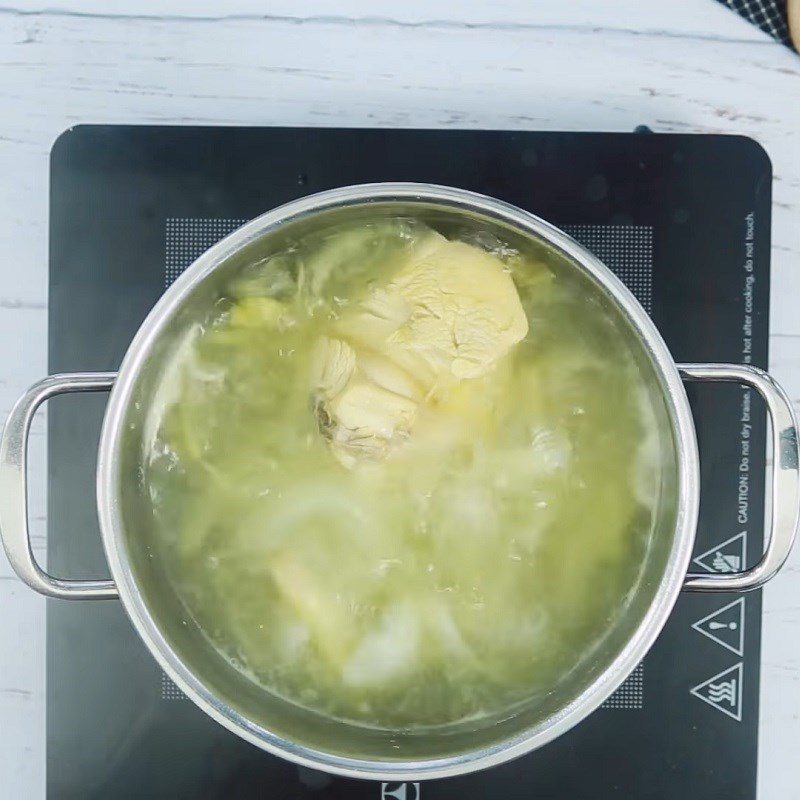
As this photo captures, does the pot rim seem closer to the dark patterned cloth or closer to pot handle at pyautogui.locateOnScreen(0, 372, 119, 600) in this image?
pot handle at pyautogui.locateOnScreen(0, 372, 119, 600)

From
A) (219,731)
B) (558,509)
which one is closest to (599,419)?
(558,509)

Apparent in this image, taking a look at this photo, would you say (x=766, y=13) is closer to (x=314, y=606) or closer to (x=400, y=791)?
(x=314, y=606)

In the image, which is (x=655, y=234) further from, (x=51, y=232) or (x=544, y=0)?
(x=51, y=232)

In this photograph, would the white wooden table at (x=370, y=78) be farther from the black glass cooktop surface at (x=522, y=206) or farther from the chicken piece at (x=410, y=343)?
the chicken piece at (x=410, y=343)

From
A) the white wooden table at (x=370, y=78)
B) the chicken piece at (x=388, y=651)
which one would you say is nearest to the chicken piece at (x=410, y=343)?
the chicken piece at (x=388, y=651)

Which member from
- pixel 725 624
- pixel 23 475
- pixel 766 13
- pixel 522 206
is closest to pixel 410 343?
pixel 522 206

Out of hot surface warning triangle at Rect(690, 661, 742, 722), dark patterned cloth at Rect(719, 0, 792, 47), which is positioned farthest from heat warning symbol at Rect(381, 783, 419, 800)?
dark patterned cloth at Rect(719, 0, 792, 47)

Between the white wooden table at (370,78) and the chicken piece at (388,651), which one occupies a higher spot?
the white wooden table at (370,78)
